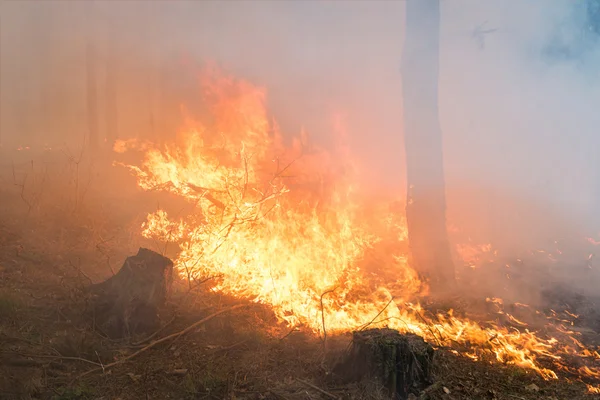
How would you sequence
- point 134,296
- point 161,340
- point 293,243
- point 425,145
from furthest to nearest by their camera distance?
point 425,145, point 293,243, point 134,296, point 161,340

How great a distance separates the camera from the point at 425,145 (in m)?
8.84

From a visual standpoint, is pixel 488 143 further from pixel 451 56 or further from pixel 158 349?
pixel 158 349

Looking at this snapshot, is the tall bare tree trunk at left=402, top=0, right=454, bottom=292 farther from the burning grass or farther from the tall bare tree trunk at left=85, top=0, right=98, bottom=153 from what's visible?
the tall bare tree trunk at left=85, top=0, right=98, bottom=153

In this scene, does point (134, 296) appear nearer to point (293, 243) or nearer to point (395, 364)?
point (293, 243)

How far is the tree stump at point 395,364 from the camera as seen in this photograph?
4.32 meters

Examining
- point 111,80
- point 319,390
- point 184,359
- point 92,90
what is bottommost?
point 319,390

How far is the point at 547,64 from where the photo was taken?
61.3 feet

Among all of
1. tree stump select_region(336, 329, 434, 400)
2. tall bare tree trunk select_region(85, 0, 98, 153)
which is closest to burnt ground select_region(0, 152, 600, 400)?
tree stump select_region(336, 329, 434, 400)

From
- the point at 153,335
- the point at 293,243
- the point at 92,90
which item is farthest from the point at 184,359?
the point at 92,90

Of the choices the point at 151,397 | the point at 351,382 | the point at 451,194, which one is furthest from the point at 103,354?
the point at 451,194

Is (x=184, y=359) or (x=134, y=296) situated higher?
(x=134, y=296)

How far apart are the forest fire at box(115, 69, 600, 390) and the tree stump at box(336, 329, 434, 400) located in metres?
0.94

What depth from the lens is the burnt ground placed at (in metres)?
4.37

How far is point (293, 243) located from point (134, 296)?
10.9 feet
